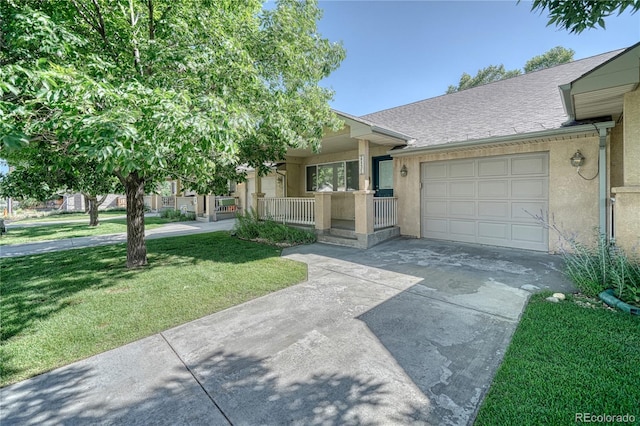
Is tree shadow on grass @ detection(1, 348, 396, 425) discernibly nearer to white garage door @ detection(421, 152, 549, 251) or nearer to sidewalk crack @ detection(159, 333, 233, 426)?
sidewalk crack @ detection(159, 333, 233, 426)

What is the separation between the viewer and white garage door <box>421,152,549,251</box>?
7.07 m

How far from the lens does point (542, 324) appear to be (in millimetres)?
3295

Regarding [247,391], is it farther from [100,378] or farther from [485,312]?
[485,312]

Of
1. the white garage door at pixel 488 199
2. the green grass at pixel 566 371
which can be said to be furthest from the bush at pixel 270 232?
the green grass at pixel 566 371

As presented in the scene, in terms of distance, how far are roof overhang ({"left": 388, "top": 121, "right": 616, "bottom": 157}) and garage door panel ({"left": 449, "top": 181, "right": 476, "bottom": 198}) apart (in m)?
1.02

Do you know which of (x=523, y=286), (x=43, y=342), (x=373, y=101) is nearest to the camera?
(x=43, y=342)

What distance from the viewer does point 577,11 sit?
9.83 ft

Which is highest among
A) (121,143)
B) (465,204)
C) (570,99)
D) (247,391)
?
(570,99)

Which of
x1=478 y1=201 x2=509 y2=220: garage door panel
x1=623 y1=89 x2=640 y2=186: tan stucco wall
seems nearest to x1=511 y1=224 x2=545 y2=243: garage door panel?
x1=478 y1=201 x2=509 y2=220: garage door panel

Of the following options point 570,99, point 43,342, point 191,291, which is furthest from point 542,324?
point 43,342

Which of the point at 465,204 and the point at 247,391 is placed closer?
the point at 247,391

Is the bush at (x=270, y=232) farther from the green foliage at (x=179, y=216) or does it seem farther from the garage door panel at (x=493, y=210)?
the green foliage at (x=179, y=216)

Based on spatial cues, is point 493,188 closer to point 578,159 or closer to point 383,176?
point 578,159

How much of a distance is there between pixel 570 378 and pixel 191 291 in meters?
4.92
